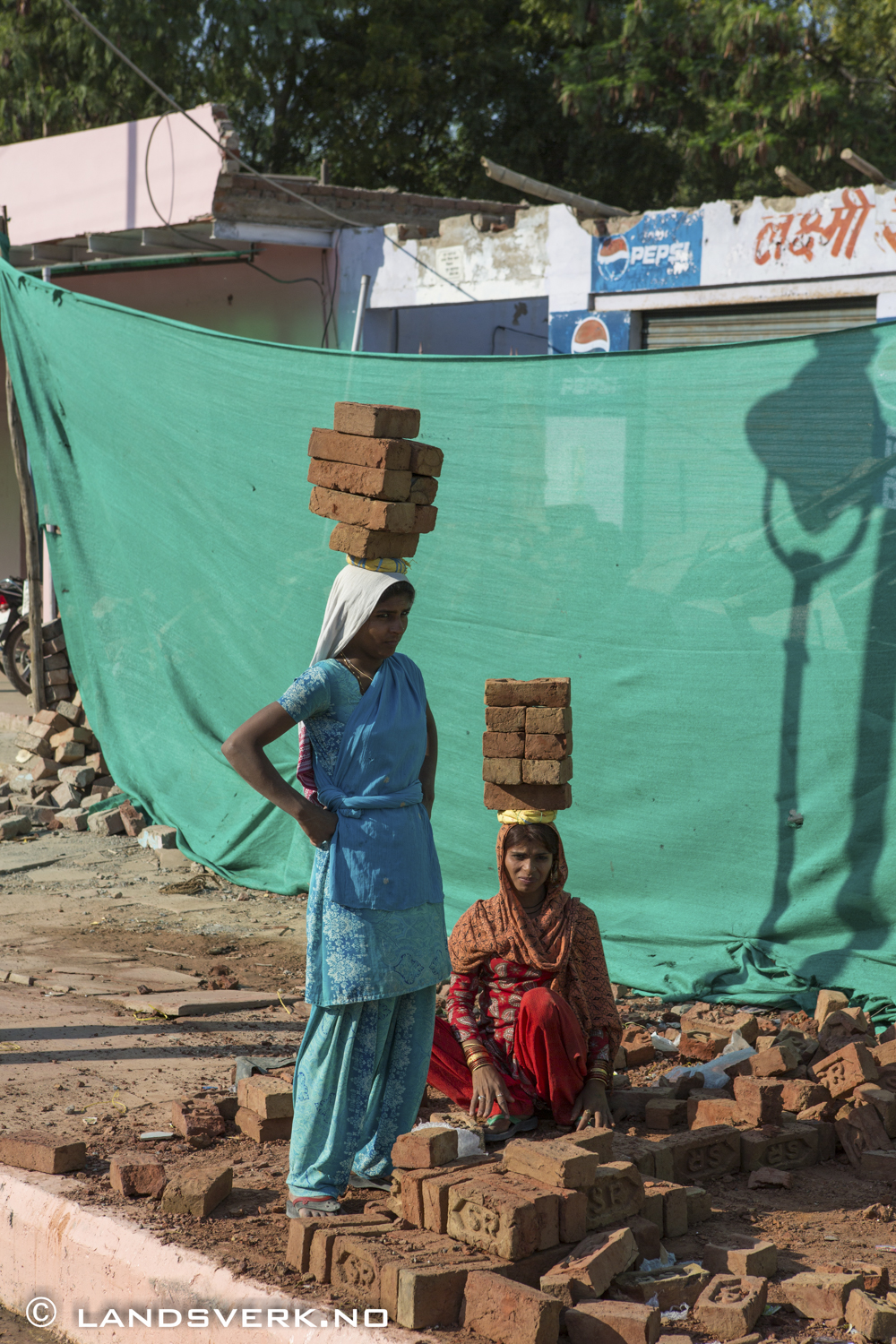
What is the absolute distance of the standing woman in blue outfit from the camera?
293cm

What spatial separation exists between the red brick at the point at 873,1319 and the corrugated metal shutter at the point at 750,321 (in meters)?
5.31

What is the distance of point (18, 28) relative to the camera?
1814 centimetres

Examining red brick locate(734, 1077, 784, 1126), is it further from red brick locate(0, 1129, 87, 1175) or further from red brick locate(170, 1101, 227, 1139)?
red brick locate(0, 1129, 87, 1175)

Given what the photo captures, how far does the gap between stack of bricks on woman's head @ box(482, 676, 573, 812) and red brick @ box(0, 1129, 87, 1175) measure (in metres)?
1.54

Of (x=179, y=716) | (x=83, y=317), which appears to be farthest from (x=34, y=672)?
(x=83, y=317)

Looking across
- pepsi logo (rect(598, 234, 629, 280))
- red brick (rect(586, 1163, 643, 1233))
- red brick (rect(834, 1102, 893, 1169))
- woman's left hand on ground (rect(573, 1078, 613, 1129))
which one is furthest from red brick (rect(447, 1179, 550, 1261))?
pepsi logo (rect(598, 234, 629, 280))

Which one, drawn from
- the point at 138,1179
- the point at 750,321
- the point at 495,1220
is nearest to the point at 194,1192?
the point at 138,1179

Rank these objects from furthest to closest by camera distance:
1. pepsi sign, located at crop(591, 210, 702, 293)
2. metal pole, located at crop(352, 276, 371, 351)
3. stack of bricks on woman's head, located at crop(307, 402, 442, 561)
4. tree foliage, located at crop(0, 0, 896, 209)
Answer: tree foliage, located at crop(0, 0, 896, 209)
metal pole, located at crop(352, 276, 371, 351)
pepsi sign, located at crop(591, 210, 702, 293)
stack of bricks on woman's head, located at crop(307, 402, 442, 561)

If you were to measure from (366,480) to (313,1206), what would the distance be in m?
1.82

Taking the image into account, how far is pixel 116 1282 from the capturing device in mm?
2896

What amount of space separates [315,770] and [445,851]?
2771 mm

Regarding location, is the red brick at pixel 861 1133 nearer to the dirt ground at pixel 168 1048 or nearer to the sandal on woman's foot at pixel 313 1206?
the dirt ground at pixel 168 1048

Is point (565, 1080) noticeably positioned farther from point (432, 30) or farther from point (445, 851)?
point (432, 30)

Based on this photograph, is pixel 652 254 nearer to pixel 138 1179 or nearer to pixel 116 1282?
pixel 138 1179
